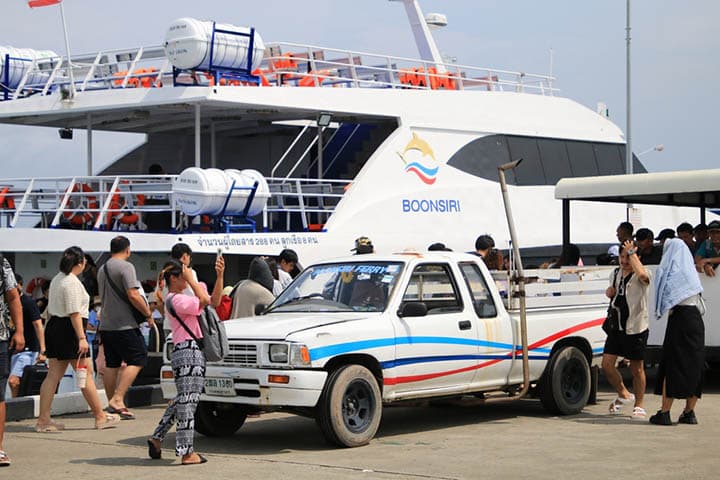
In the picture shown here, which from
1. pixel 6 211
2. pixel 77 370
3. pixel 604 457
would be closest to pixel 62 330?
pixel 77 370

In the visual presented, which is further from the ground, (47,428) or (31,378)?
(31,378)

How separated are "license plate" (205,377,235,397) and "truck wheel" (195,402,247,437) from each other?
0.43m

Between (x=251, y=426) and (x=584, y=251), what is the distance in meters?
13.7

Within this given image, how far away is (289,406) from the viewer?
932 centimetres

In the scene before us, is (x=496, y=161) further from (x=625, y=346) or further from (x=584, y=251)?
(x=625, y=346)

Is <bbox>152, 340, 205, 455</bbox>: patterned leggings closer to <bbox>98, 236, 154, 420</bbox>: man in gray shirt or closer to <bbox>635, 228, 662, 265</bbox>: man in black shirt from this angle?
<bbox>98, 236, 154, 420</bbox>: man in gray shirt

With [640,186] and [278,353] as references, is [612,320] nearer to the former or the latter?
[640,186]

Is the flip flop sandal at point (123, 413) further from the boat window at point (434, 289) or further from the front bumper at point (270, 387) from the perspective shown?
the boat window at point (434, 289)

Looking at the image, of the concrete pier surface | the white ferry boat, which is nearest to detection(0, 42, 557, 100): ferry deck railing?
the white ferry boat

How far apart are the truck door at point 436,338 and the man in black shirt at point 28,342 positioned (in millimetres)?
3277

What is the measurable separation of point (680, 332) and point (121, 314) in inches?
207

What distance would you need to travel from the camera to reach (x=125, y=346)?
443 inches

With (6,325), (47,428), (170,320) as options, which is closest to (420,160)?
(47,428)

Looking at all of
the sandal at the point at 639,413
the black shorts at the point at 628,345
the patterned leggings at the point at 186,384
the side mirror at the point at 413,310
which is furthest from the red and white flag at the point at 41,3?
the sandal at the point at 639,413
